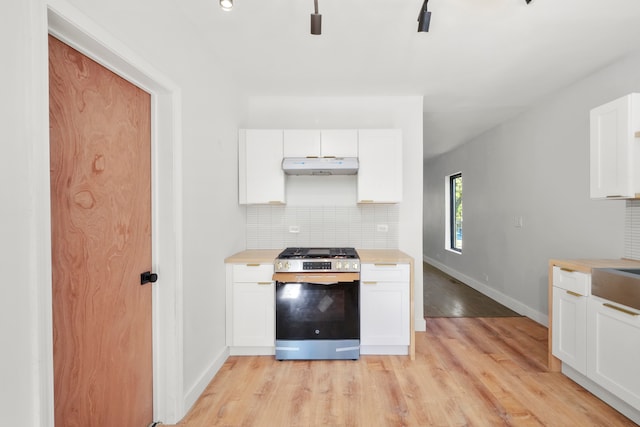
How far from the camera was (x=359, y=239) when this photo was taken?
10.6ft

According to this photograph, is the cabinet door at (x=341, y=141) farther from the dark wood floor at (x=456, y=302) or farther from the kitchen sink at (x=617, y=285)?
the dark wood floor at (x=456, y=302)

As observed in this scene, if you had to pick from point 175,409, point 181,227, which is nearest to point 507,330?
point 175,409

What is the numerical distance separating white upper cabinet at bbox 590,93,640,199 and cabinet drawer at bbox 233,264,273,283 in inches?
108

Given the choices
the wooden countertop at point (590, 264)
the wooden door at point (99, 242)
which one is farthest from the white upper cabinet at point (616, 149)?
the wooden door at point (99, 242)

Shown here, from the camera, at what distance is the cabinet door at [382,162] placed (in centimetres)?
288

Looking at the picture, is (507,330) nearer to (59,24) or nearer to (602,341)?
(602,341)

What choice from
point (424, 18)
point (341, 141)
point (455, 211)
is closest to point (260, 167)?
point (341, 141)

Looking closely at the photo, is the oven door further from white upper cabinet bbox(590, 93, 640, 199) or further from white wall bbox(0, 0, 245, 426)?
white upper cabinet bbox(590, 93, 640, 199)

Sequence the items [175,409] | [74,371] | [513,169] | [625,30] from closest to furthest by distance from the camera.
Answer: [74,371], [175,409], [625,30], [513,169]

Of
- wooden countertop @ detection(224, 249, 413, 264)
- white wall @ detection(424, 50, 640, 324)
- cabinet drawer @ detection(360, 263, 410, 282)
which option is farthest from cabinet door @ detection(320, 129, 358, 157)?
white wall @ detection(424, 50, 640, 324)

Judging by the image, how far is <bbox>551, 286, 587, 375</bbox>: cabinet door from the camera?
2020mm

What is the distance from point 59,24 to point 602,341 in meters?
3.44

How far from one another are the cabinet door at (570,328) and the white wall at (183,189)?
2820 millimetres

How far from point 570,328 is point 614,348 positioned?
0.34m
